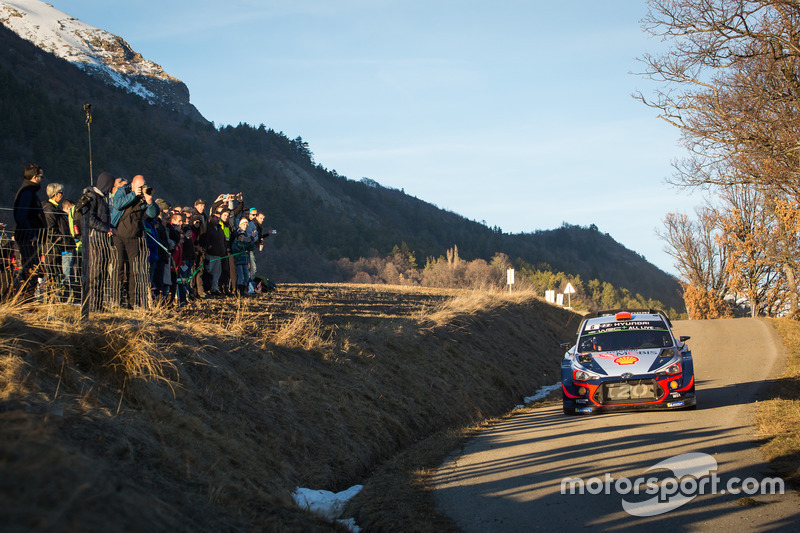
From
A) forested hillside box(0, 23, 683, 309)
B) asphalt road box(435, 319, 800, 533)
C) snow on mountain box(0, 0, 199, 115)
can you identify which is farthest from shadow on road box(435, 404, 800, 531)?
snow on mountain box(0, 0, 199, 115)

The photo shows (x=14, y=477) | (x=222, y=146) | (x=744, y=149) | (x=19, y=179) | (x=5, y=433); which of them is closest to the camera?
(x=14, y=477)

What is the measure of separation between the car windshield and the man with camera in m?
8.05

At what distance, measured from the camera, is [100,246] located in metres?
11.4

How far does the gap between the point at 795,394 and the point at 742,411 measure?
2691 millimetres

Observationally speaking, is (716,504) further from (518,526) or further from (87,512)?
(87,512)

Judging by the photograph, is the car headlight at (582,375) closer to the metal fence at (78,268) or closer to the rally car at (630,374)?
the rally car at (630,374)

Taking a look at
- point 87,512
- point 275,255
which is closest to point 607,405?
point 87,512

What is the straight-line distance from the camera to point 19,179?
6350cm

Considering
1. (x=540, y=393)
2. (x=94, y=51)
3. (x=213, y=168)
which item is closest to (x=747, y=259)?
(x=540, y=393)

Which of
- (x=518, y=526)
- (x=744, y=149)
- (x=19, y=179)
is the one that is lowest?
(x=518, y=526)

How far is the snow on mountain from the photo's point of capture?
6875 inches

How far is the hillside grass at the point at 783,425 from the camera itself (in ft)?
26.0

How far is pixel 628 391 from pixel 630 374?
293mm

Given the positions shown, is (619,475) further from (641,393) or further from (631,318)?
(631,318)
